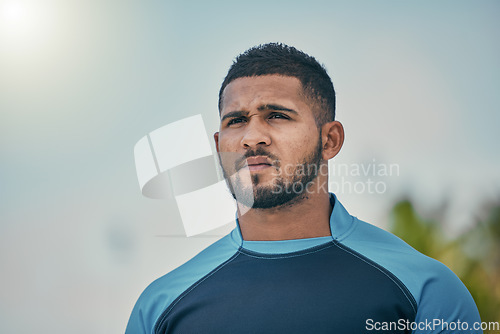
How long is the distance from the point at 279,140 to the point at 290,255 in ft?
2.14

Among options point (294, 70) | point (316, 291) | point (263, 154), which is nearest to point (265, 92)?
point (294, 70)

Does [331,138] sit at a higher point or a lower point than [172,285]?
higher

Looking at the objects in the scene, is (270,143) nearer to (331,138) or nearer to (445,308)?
(331,138)

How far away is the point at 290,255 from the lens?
278 cm

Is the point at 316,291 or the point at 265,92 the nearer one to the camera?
the point at 316,291

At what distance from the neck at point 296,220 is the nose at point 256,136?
1.29 ft

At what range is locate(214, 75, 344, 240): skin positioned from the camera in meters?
2.75

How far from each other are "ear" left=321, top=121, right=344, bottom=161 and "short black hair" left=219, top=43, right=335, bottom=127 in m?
0.05

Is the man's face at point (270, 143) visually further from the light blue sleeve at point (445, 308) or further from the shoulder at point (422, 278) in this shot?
the light blue sleeve at point (445, 308)

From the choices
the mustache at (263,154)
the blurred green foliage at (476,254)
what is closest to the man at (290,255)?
the mustache at (263,154)

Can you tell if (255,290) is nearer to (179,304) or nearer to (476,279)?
(179,304)

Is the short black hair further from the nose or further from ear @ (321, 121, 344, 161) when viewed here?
the nose

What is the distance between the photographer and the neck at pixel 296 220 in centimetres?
284

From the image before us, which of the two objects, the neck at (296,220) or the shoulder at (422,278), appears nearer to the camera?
the shoulder at (422,278)
